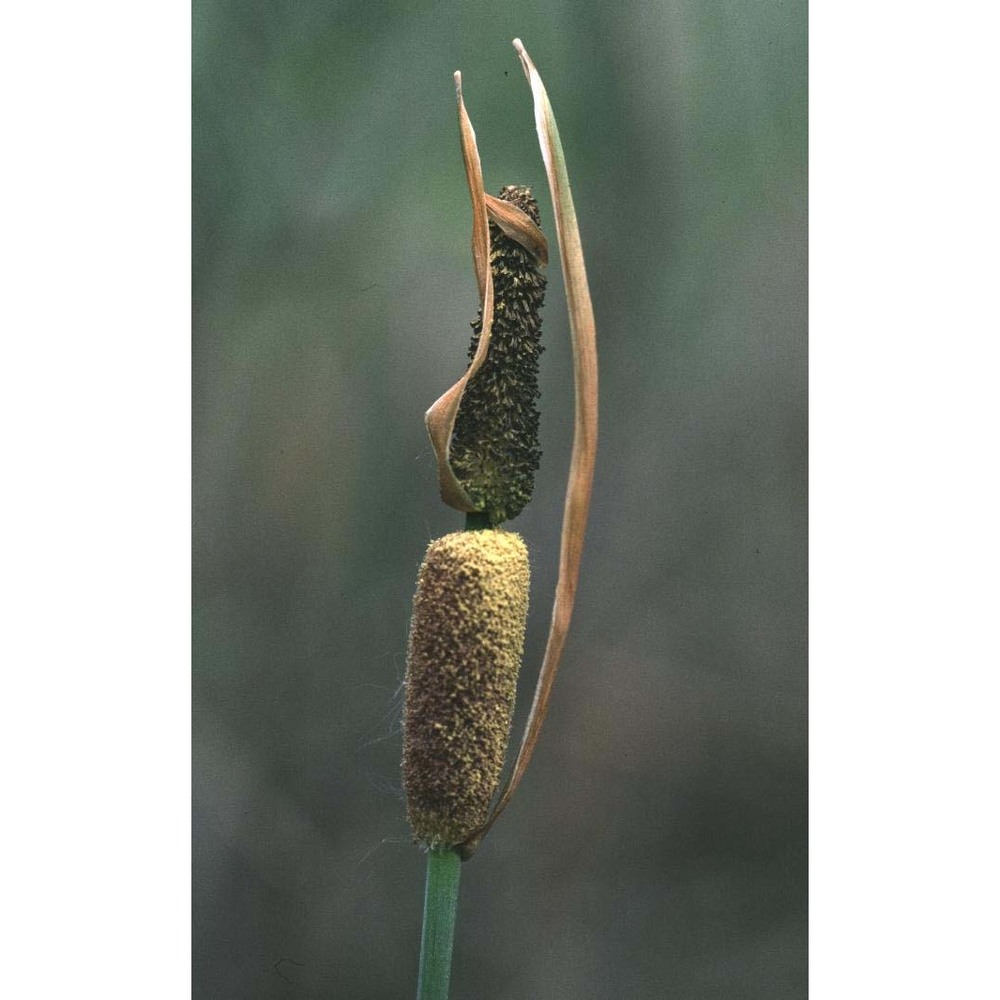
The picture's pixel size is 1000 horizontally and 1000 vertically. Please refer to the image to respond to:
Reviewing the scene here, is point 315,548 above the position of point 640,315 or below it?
below

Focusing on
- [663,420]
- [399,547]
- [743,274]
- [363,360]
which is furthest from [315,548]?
[743,274]

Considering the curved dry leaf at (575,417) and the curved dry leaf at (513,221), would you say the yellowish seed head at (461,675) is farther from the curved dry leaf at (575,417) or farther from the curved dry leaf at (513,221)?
the curved dry leaf at (513,221)

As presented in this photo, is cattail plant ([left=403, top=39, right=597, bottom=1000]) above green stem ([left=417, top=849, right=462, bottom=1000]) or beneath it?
above

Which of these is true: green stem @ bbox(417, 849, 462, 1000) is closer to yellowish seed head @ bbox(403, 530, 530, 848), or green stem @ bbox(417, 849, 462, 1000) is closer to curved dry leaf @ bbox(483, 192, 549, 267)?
yellowish seed head @ bbox(403, 530, 530, 848)

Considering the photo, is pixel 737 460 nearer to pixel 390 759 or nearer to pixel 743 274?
pixel 743 274

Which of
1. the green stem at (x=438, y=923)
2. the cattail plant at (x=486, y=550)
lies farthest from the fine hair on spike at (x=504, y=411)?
the green stem at (x=438, y=923)

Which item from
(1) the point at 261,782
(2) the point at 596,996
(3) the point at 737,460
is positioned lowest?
(2) the point at 596,996

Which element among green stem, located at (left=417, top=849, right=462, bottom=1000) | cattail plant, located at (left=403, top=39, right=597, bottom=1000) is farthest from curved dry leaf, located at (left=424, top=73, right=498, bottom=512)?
green stem, located at (left=417, top=849, right=462, bottom=1000)
